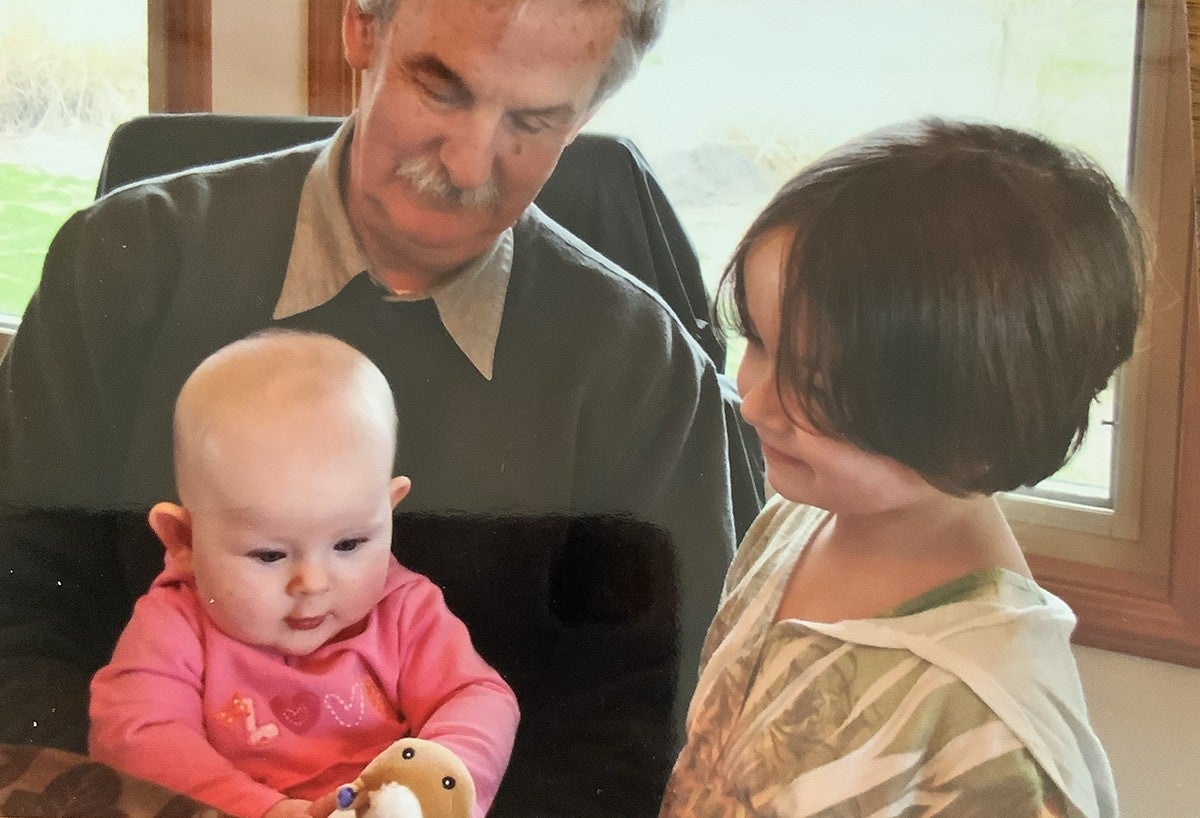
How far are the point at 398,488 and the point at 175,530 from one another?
13cm

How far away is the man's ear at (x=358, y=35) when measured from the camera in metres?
0.57

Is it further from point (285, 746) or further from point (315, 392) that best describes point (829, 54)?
point (285, 746)

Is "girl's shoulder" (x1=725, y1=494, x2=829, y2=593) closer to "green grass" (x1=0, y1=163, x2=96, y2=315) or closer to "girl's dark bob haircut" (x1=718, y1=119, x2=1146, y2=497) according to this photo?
"girl's dark bob haircut" (x1=718, y1=119, x2=1146, y2=497)

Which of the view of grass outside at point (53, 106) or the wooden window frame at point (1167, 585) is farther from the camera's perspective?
the view of grass outside at point (53, 106)

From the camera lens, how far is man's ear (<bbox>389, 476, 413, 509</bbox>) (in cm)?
56

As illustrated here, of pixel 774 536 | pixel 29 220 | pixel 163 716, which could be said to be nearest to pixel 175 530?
pixel 163 716

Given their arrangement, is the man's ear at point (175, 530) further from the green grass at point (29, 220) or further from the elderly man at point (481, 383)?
the green grass at point (29, 220)

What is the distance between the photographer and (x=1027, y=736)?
1.63ft

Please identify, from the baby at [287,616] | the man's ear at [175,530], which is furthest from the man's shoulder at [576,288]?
the man's ear at [175,530]

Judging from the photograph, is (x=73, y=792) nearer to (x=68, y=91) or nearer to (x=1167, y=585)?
(x=68, y=91)

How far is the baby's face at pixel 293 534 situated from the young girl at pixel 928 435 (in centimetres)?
22

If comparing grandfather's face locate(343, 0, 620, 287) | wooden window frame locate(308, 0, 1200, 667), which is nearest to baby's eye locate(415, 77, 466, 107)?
grandfather's face locate(343, 0, 620, 287)

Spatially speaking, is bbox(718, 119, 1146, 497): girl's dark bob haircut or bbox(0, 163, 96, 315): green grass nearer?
bbox(718, 119, 1146, 497): girl's dark bob haircut

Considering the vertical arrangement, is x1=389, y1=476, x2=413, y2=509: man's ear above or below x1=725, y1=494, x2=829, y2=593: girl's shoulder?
above
